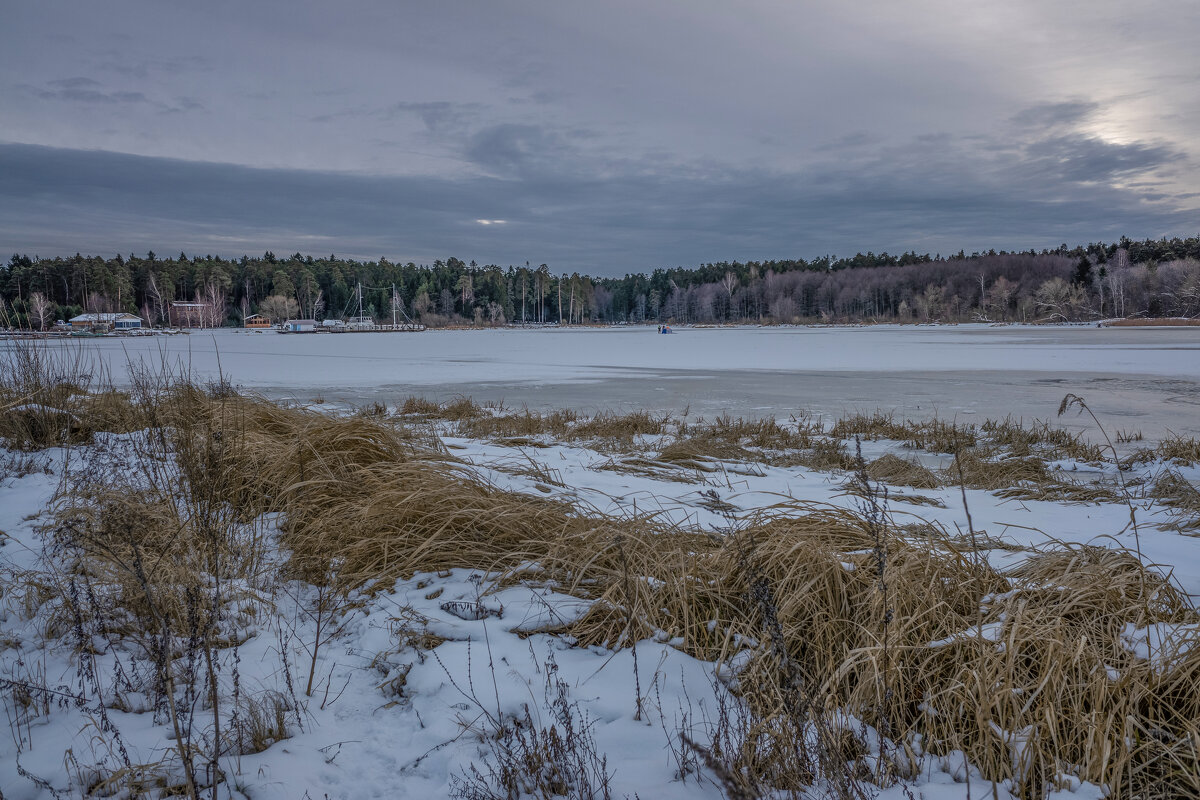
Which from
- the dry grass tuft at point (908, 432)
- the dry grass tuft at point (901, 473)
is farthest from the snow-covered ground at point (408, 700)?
the dry grass tuft at point (908, 432)

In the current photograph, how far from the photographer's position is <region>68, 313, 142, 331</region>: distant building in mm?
67975

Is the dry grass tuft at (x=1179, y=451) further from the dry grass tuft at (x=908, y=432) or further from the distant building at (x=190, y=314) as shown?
the distant building at (x=190, y=314)

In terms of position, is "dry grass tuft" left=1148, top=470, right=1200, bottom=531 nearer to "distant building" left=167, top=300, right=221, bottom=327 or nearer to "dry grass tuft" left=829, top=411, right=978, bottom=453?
"dry grass tuft" left=829, top=411, right=978, bottom=453

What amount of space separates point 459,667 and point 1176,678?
8.49 feet

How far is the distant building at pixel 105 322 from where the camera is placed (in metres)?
68.0

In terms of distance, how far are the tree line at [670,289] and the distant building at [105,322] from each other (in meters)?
2.41

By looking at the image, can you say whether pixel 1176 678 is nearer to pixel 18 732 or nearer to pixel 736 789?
pixel 736 789

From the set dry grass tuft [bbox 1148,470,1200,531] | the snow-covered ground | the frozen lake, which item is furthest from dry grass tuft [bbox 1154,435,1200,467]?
the snow-covered ground

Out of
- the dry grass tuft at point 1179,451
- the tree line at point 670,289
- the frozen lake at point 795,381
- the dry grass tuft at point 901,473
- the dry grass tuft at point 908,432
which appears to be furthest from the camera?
the tree line at point 670,289

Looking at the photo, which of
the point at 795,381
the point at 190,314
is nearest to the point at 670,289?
the point at 190,314

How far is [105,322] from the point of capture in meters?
70.5

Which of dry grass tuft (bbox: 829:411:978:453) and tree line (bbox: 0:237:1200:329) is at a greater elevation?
tree line (bbox: 0:237:1200:329)

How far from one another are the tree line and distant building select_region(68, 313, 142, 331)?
7.90 ft

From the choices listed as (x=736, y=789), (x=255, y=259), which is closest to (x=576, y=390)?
(x=736, y=789)
